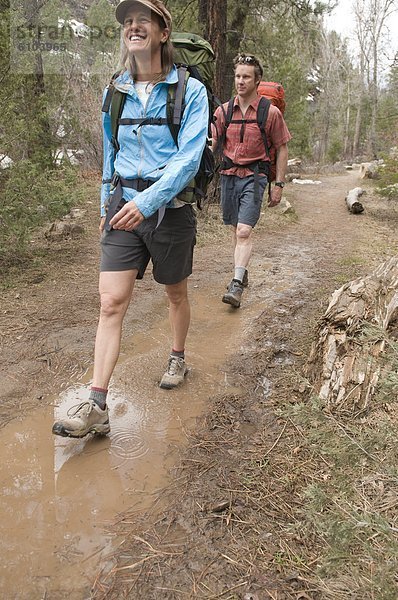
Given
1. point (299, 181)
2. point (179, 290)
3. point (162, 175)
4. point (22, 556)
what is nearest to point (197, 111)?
point (162, 175)

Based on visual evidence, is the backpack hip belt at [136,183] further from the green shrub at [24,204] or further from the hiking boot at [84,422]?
the green shrub at [24,204]

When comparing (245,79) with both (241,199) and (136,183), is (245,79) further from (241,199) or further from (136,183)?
(136,183)

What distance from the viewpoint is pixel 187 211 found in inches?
113

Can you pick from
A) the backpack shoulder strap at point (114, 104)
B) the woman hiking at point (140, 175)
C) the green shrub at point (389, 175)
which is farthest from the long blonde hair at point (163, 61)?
the green shrub at point (389, 175)

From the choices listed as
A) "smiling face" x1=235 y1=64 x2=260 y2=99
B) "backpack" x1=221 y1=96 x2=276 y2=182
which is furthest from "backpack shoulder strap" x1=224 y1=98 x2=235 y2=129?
"smiling face" x1=235 y1=64 x2=260 y2=99

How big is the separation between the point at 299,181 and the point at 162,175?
16.2 m

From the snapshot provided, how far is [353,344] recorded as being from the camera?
302cm

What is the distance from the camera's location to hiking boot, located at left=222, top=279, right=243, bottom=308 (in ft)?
15.2

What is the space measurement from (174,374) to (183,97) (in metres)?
1.75

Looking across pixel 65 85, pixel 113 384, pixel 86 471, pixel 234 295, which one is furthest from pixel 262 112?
pixel 65 85

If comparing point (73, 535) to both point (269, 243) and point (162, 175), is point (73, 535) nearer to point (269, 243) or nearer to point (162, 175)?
point (162, 175)

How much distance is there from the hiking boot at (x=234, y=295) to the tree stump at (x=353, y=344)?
122 cm

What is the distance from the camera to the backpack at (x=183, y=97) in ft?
8.59

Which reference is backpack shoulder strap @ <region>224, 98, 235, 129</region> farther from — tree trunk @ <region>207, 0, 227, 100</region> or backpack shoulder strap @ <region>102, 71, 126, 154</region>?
tree trunk @ <region>207, 0, 227, 100</region>
